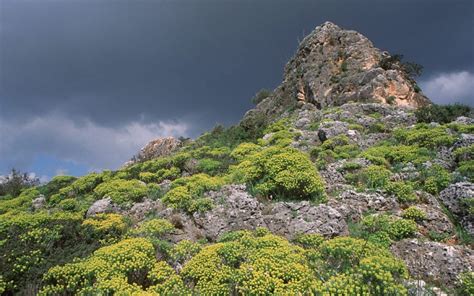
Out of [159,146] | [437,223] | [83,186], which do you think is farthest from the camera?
[159,146]

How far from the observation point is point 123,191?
674 inches

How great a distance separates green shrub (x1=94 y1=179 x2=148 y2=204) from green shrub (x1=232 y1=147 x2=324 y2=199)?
543 centimetres

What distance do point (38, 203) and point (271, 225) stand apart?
15591mm

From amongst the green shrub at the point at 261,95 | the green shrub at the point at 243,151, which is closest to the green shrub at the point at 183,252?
the green shrub at the point at 243,151

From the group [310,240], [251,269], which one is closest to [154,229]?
[251,269]

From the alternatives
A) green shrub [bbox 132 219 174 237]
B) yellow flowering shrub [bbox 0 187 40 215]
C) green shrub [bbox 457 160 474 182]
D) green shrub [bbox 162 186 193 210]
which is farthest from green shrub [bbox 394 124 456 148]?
→ yellow flowering shrub [bbox 0 187 40 215]

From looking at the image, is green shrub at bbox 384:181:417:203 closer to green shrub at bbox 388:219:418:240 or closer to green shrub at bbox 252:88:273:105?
green shrub at bbox 388:219:418:240

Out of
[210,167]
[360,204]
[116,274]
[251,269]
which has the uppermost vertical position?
[210,167]

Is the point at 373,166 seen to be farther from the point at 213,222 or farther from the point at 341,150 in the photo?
the point at 213,222

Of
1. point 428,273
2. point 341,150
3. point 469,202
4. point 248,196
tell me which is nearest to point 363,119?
point 341,150

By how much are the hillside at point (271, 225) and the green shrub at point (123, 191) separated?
0.09 m

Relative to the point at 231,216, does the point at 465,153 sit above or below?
above

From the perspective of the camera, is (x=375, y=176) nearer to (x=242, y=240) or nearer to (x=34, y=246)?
(x=242, y=240)

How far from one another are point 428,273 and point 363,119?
2048 cm
